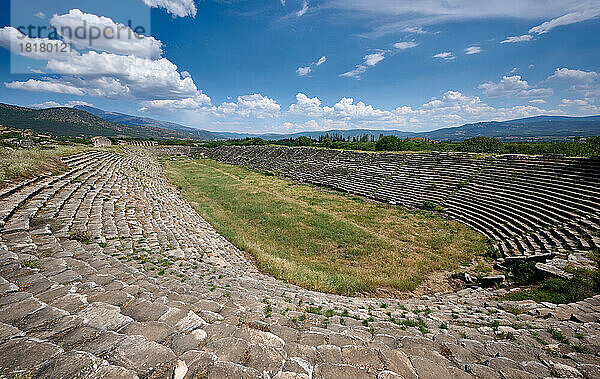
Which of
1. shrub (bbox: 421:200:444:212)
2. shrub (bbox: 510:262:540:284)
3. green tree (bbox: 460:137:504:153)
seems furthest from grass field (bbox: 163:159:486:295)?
green tree (bbox: 460:137:504:153)

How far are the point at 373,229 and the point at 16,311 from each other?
14.3 metres

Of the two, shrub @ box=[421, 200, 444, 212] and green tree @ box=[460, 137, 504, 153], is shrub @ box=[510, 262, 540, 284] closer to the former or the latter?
shrub @ box=[421, 200, 444, 212]

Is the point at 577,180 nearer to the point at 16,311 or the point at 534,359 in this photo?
the point at 534,359

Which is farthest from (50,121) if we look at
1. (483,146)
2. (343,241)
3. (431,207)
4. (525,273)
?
(525,273)

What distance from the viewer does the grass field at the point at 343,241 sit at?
8.71m

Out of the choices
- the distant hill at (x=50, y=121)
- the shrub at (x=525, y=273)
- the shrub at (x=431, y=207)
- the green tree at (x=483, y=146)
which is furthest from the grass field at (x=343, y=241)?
the distant hill at (x=50, y=121)

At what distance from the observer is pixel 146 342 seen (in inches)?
102

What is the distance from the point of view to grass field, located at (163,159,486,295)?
871 centimetres

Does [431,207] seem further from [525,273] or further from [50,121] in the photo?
[50,121]

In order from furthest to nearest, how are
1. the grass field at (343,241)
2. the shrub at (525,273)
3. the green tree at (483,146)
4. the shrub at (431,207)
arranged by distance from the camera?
the green tree at (483,146)
the shrub at (431,207)
the grass field at (343,241)
the shrub at (525,273)

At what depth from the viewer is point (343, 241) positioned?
41.6ft

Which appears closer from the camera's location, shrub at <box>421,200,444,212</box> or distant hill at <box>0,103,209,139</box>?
shrub at <box>421,200,444,212</box>

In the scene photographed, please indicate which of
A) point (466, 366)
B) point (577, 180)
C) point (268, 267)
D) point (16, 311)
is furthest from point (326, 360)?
point (577, 180)

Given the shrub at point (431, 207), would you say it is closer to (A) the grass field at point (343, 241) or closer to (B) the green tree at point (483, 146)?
(A) the grass field at point (343, 241)
